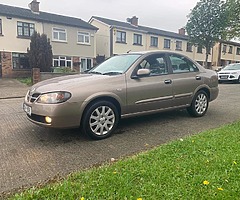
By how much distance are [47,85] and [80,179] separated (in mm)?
2076

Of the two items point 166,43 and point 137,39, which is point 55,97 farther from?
point 166,43

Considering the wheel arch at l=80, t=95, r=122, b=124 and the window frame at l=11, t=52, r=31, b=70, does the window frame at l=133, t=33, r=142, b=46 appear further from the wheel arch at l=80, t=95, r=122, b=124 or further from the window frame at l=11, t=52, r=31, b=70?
the wheel arch at l=80, t=95, r=122, b=124

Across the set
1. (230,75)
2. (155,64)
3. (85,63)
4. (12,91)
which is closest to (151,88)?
(155,64)

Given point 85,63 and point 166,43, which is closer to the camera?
point 85,63

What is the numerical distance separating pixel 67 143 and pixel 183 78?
302 centimetres

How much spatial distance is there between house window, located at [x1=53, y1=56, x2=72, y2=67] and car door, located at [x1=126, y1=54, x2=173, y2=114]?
65.4 feet

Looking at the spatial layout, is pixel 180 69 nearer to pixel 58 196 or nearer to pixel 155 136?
pixel 155 136

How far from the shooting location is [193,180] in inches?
104

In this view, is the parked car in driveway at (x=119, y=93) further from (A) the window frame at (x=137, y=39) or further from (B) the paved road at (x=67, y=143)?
(A) the window frame at (x=137, y=39)

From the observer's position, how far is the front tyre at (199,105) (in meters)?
5.76

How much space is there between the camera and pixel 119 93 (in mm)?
4410

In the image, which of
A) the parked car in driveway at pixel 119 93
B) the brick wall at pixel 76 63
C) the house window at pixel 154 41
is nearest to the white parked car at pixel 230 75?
the parked car in driveway at pixel 119 93

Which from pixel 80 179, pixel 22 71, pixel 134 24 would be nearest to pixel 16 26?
pixel 22 71

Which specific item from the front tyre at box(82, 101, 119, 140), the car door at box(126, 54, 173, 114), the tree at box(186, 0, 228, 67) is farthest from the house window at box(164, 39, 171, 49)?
the front tyre at box(82, 101, 119, 140)
